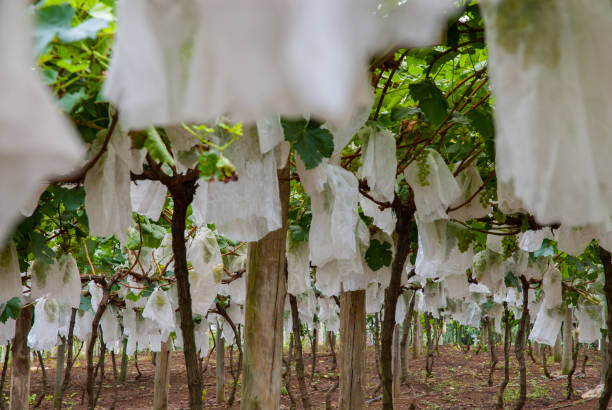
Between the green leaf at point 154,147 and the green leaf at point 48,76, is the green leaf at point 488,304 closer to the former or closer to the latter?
the green leaf at point 154,147

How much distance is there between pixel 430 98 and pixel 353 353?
84.6 inches

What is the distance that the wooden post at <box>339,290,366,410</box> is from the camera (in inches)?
134

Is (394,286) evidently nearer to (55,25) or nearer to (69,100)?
(69,100)

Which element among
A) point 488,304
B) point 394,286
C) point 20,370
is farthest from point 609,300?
point 488,304

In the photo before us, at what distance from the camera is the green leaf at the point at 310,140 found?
1253 millimetres

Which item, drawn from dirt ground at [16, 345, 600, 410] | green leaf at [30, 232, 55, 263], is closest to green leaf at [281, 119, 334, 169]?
green leaf at [30, 232, 55, 263]

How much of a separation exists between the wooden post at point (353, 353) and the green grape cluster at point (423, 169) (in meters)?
1.72

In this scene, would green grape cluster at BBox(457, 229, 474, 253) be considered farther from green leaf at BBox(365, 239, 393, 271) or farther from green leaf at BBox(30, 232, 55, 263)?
green leaf at BBox(30, 232, 55, 263)

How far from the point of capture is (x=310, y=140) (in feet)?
4.17

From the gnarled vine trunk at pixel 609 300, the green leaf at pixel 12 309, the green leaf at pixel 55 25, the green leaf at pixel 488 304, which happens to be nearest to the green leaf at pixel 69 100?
the green leaf at pixel 55 25

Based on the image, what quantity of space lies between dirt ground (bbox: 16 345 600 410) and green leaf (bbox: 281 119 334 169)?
4906mm

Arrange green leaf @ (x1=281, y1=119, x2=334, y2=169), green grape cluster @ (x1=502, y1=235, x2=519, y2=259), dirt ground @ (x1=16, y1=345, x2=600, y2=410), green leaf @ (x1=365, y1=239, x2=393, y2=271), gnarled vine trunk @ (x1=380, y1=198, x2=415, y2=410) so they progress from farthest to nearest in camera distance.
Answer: dirt ground @ (x1=16, y1=345, x2=600, y2=410) < green grape cluster @ (x1=502, y1=235, x2=519, y2=259) < green leaf @ (x1=365, y1=239, x2=393, y2=271) < gnarled vine trunk @ (x1=380, y1=198, x2=415, y2=410) < green leaf @ (x1=281, y1=119, x2=334, y2=169)

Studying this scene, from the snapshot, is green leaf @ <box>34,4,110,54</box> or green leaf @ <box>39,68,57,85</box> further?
green leaf @ <box>39,68,57,85</box>

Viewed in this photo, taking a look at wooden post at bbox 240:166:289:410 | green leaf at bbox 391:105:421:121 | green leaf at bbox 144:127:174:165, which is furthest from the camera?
wooden post at bbox 240:166:289:410
